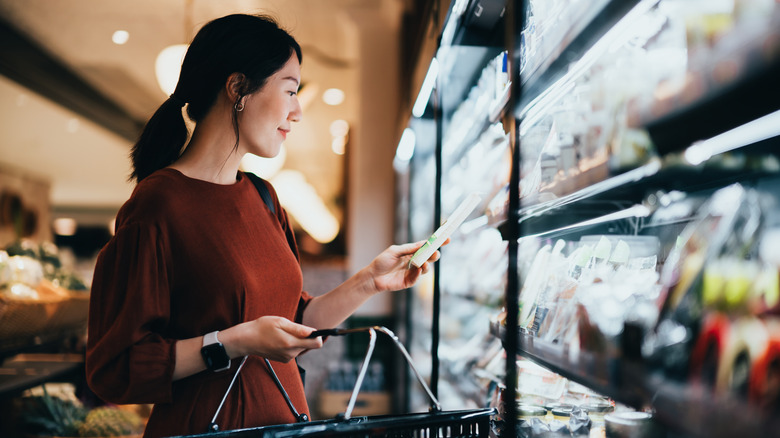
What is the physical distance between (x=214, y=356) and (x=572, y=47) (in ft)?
3.09

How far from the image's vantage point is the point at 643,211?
3.71 feet

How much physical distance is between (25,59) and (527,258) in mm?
6215

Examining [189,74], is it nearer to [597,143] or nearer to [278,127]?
[278,127]

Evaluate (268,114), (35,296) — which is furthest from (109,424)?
(268,114)

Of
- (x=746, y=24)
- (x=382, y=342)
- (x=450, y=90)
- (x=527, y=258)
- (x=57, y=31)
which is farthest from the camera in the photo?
(x=57, y=31)

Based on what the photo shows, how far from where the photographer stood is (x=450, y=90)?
2.58 m

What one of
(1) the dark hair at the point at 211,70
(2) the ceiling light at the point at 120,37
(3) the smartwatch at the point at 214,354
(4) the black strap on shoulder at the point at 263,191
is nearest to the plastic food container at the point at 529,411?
(3) the smartwatch at the point at 214,354

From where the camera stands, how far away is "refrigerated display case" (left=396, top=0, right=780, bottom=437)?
62 cm

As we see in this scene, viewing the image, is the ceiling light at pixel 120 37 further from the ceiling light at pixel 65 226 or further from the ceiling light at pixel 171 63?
the ceiling light at pixel 65 226

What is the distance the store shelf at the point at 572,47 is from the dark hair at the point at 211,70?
0.62 m

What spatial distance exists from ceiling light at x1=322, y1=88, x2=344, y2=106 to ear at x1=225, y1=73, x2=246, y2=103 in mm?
5816

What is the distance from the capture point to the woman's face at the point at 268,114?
1.43m

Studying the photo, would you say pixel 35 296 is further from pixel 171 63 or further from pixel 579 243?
pixel 579 243

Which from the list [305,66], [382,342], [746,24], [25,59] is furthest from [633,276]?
[25,59]
